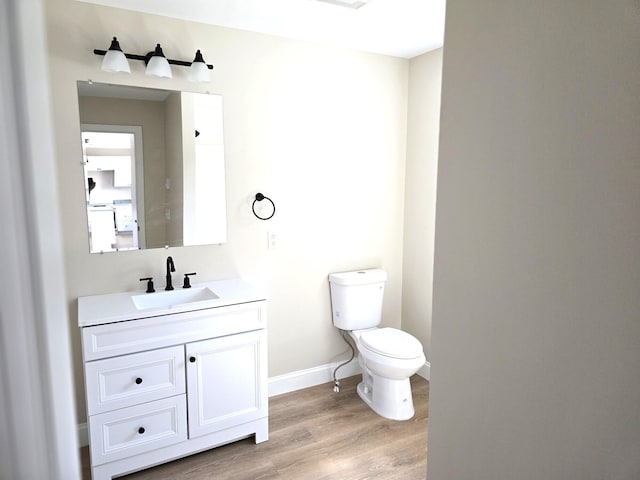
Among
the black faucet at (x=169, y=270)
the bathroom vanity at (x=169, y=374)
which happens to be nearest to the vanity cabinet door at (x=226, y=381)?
the bathroom vanity at (x=169, y=374)

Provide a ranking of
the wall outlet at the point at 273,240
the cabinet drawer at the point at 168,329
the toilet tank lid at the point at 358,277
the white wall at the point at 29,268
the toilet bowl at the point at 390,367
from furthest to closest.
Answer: the toilet tank lid at the point at 358,277 → the wall outlet at the point at 273,240 → the toilet bowl at the point at 390,367 → the cabinet drawer at the point at 168,329 → the white wall at the point at 29,268

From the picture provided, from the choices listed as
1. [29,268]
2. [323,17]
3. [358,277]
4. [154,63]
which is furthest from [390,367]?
[29,268]

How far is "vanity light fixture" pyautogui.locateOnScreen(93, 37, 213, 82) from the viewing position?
220cm

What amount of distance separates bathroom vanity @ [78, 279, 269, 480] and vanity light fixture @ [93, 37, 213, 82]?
1233 millimetres

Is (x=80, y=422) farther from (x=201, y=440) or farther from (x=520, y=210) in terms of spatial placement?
(x=520, y=210)

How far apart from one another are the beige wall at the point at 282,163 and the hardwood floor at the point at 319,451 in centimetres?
43

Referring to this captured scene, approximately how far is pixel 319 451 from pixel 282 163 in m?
1.80

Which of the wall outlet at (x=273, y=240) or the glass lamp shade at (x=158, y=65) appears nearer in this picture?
the glass lamp shade at (x=158, y=65)

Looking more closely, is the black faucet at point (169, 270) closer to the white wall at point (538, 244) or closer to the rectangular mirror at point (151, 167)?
the rectangular mirror at point (151, 167)

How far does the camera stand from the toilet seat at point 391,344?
8.52 ft

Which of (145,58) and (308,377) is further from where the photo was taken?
(308,377)

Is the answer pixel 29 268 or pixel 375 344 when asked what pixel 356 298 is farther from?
pixel 29 268

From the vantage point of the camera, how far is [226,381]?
2289 millimetres

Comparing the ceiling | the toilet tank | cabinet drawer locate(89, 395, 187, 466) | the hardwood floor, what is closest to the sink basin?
cabinet drawer locate(89, 395, 187, 466)
